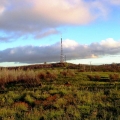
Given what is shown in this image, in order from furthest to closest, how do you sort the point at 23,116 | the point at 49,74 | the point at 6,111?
the point at 49,74 < the point at 6,111 < the point at 23,116

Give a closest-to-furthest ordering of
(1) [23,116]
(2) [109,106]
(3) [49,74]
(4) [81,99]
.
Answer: (1) [23,116]
(2) [109,106]
(4) [81,99]
(3) [49,74]

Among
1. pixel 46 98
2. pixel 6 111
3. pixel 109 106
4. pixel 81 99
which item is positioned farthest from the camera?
pixel 46 98

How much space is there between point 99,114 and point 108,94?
20.2ft

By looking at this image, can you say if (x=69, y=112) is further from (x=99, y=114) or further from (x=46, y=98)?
(x=46, y=98)

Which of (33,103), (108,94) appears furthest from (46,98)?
(108,94)

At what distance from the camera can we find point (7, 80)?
35.1 meters

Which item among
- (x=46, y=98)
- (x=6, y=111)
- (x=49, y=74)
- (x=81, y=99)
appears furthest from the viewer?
(x=49, y=74)

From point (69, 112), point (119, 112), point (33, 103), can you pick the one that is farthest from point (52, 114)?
point (33, 103)

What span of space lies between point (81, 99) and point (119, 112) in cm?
407

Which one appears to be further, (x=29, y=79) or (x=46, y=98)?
(x=29, y=79)

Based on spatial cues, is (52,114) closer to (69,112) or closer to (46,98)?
(69,112)

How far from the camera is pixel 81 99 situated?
18969mm

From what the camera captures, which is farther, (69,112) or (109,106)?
(109,106)

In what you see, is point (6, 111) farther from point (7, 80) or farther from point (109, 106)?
point (7, 80)
